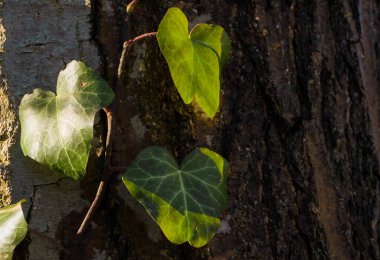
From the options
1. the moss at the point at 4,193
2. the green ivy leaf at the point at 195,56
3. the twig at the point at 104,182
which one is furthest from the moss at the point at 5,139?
the green ivy leaf at the point at 195,56

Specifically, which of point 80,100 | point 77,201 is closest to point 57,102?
point 80,100

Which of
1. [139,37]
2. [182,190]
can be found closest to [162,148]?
[182,190]

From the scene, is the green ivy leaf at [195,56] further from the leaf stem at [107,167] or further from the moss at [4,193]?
the moss at [4,193]

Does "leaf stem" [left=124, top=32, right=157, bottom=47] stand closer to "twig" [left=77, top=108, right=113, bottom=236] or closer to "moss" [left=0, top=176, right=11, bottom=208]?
"twig" [left=77, top=108, right=113, bottom=236]

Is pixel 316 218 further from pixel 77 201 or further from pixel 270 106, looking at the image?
pixel 77 201

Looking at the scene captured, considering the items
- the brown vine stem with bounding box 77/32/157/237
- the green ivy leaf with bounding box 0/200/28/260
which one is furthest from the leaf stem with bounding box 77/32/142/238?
the green ivy leaf with bounding box 0/200/28/260

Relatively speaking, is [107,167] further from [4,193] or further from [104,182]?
[4,193]
